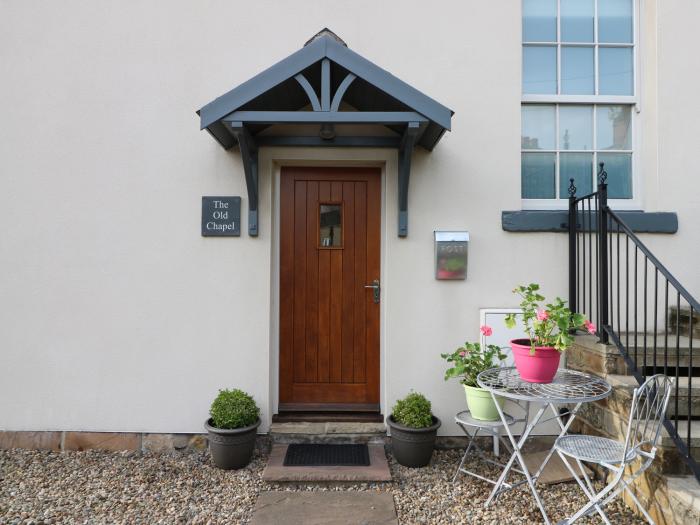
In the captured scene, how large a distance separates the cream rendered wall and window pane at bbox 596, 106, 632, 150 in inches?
10.6

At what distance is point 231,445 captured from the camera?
132 inches

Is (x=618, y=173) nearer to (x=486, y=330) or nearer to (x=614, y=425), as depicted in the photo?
(x=486, y=330)

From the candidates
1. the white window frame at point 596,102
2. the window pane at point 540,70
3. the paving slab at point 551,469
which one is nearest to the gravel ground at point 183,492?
the paving slab at point 551,469

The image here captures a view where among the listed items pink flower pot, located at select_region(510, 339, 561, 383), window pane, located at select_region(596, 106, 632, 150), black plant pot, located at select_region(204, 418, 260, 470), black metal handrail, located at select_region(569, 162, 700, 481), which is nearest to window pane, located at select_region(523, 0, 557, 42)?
window pane, located at select_region(596, 106, 632, 150)

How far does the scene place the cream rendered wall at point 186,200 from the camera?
3.77 meters

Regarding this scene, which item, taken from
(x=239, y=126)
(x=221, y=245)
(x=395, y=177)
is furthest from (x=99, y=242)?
(x=395, y=177)

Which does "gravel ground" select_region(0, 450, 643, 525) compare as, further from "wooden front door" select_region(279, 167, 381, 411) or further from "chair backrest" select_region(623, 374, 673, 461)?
"wooden front door" select_region(279, 167, 381, 411)

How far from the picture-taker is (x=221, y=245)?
149 inches

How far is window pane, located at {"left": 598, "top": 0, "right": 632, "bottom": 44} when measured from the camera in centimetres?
402

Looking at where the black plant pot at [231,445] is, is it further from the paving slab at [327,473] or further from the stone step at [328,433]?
the stone step at [328,433]

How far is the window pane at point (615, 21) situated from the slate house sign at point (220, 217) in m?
3.43

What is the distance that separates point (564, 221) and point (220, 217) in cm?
275

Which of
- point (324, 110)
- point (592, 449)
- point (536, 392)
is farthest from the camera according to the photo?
point (324, 110)

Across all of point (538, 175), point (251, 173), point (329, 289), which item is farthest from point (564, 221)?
point (251, 173)
